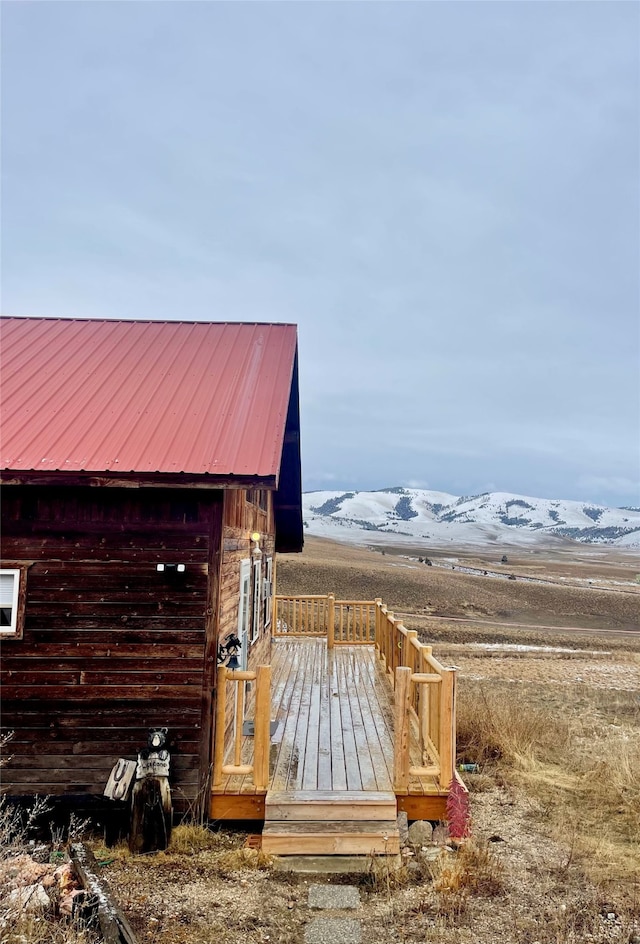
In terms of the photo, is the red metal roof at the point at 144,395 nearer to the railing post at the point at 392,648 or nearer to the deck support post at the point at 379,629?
the railing post at the point at 392,648

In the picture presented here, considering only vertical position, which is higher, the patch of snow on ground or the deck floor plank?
the deck floor plank

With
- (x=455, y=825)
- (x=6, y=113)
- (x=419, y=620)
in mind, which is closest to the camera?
(x=455, y=825)

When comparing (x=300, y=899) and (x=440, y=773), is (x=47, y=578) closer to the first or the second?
(x=300, y=899)

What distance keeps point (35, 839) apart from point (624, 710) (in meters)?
12.3

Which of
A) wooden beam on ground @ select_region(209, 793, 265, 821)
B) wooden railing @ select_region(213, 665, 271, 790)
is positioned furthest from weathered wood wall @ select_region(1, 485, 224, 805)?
wooden beam on ground @ select_region(209, 793, 265, 821)

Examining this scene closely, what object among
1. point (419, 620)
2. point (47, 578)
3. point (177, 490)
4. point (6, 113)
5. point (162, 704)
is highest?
point (6, 113)

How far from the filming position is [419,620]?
27969 mm

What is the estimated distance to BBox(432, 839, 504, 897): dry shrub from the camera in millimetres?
5137

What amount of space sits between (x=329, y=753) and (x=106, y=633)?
2982 mm

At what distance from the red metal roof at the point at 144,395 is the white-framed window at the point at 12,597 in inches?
46.5

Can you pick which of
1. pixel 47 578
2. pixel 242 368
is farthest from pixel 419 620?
pixel 47 578

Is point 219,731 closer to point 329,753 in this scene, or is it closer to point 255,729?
point 255,729

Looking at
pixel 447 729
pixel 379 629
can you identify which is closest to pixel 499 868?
pixel 447 729

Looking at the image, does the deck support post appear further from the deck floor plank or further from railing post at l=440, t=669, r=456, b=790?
A: railing post at l=440, t=669, r=456, b=790
